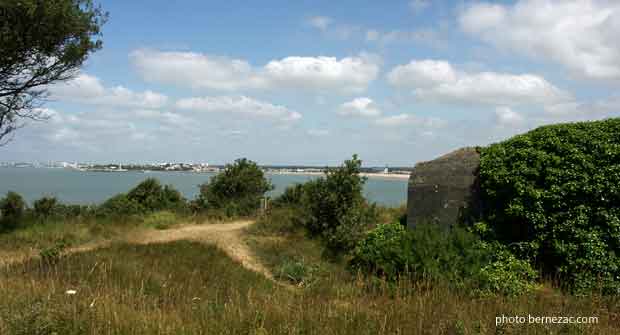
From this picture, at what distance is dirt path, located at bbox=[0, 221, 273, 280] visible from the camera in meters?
9.59

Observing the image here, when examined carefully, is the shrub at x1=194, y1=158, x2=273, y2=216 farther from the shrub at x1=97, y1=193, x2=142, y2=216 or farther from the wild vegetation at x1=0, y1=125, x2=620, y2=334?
the shrub at x1=97, y1=193, x2=142, y2=216

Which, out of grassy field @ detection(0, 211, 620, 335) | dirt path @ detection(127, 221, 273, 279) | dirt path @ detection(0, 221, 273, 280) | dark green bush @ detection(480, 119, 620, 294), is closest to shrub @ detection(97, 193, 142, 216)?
dirt path @ detection(0, 221, 273, 280)

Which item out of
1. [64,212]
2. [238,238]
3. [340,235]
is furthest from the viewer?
[64,212]

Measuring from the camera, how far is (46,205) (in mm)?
15195

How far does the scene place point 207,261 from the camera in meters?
8.80

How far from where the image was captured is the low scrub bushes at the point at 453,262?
6021 mm

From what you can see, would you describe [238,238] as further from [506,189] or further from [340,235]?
[506,189]

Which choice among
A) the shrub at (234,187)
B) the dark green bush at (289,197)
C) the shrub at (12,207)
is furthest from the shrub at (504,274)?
the shrub at (12,207)

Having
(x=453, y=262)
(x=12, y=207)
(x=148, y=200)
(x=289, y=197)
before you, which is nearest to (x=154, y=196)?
(x=148, y=200)

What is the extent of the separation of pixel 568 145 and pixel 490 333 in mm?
4706

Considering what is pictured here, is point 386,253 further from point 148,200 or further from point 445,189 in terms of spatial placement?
point 148,200

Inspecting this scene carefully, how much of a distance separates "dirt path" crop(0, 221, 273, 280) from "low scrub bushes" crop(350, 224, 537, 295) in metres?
3.02

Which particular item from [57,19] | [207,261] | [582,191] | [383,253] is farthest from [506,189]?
[57,19]

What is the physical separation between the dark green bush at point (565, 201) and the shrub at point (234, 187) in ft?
36.0
